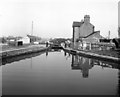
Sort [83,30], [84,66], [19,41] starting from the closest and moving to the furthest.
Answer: [84,66] < [19,41] < [83,30]

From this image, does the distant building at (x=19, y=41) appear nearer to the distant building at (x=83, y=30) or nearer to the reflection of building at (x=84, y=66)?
the distant building at (x=83, y=30)

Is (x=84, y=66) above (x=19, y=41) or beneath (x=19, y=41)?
beneath

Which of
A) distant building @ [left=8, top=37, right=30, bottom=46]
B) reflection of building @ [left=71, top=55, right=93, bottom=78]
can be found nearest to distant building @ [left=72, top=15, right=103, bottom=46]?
distant building @ [left=8, top=37, right=30, bottom=46]

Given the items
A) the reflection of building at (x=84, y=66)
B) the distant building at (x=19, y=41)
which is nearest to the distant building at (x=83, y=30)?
the distant building at (x=19, y=41)

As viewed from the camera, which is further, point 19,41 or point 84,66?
point 19,41

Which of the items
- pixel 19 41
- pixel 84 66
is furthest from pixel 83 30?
pixel 84 66

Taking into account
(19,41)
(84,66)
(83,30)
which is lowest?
(84,66)

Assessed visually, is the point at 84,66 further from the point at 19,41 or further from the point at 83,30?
the point at 83,30

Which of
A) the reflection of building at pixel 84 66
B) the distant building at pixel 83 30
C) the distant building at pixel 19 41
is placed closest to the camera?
the reflection of building at pixel 84 66

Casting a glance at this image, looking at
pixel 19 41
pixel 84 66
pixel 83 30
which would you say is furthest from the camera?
pixel 83 30

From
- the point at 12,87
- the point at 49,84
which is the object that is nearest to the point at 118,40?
the point at 49,84

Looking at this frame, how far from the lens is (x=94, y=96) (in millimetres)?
10516

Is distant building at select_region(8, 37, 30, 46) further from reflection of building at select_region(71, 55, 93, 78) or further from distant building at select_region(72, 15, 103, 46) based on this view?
reflection of building at select_region(71, 55, 93, 78)

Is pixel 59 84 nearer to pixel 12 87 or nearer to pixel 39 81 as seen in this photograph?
pixel 39 81
